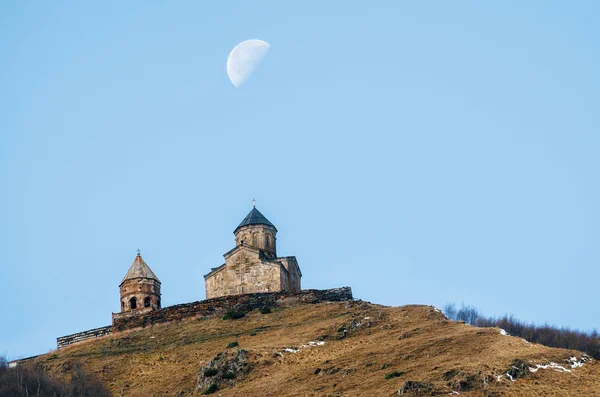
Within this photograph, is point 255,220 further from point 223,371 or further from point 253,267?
point 223,371

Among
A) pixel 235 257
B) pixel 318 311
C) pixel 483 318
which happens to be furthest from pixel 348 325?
pixel 483 318

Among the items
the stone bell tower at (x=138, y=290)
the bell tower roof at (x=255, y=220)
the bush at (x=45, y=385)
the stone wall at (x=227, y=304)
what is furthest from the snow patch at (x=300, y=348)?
the bell tower roof at (x=255, y=220)

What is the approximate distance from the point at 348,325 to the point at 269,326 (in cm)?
743

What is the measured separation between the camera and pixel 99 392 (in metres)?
60.7

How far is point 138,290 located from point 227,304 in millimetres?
8042

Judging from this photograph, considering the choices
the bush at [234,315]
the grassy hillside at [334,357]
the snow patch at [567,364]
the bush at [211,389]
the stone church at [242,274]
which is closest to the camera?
the grassy hillside at [334,357]

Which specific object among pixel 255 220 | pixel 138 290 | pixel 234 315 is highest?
pixel 255 220

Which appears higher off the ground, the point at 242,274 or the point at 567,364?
the point at 242,274

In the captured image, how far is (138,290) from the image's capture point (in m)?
80.6

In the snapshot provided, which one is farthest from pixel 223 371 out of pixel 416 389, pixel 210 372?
pixel 416 389

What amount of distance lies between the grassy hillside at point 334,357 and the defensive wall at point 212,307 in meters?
1.25

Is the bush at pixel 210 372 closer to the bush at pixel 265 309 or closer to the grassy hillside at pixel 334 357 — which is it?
the grassy hillside at pixel 334 357

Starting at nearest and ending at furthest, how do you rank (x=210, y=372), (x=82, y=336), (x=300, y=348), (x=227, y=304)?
(x=210, y=372), (x=300, y=348), (x=227, y=304), (x=82, y=336)

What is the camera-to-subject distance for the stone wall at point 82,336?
3029 inches
